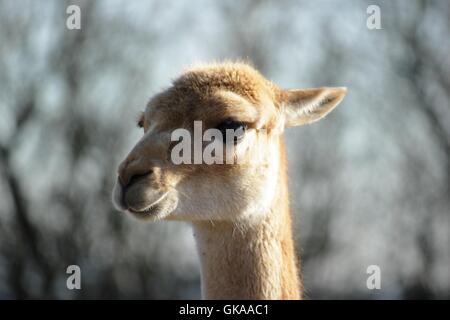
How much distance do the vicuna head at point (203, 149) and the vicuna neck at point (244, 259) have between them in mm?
114

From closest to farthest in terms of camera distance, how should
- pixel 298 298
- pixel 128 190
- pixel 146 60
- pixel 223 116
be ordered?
1. pixel 128 190
2. pixel 223 116
3. pixel 298 298
4. pixel 146 60

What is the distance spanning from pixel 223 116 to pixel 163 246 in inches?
582

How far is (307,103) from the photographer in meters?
5.90

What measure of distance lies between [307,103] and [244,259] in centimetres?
130

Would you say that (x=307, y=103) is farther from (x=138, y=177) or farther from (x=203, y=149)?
(x=138, y=177)

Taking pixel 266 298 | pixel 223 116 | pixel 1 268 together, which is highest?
pixel 1 268

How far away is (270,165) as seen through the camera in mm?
5535

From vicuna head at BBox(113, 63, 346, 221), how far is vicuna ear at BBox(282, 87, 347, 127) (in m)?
0.09

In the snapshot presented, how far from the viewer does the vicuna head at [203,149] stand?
491cm

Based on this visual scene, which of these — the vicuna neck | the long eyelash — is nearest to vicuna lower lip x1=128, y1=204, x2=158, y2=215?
the vicuna neck

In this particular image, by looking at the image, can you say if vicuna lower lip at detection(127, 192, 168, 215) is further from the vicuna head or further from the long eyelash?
the long eyelash

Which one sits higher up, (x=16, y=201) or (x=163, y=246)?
(x=16, y=201)
